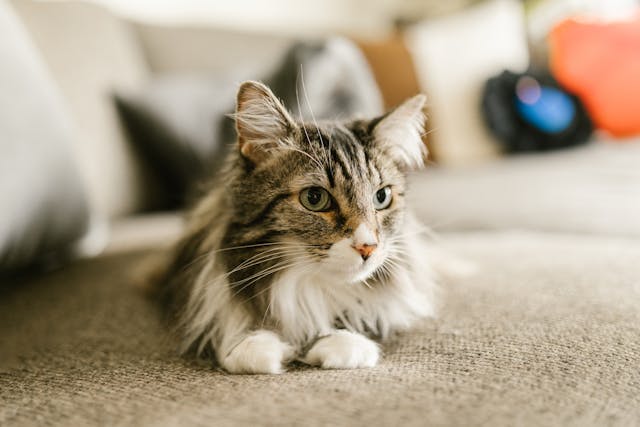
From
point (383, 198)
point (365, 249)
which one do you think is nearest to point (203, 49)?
point (383, 198)

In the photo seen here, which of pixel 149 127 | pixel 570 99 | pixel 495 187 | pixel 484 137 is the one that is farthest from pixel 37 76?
pixel 570 99

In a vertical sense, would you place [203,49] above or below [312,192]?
above

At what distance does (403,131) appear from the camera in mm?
1086

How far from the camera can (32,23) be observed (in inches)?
71.7

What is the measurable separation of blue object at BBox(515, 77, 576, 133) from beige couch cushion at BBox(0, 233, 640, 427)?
4.65 feet

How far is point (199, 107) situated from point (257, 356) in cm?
136

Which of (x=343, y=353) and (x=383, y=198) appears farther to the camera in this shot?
(x=383, y=198)

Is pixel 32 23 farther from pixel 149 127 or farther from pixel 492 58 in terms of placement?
pixel 492 58

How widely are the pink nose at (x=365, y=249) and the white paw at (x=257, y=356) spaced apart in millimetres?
198

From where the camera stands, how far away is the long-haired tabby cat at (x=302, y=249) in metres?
0.87

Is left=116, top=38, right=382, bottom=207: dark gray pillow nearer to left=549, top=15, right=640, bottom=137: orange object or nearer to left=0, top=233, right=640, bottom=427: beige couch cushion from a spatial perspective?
left=0, top=233, right=640, bottom=427: beige couch cushion

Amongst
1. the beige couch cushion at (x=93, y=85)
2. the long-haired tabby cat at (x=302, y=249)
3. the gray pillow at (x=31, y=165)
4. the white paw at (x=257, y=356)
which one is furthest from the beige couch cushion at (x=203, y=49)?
the white paw at (x=257, y=356)

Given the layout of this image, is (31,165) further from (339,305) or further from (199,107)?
(199,107)

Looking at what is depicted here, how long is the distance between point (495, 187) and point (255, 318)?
1289mm
